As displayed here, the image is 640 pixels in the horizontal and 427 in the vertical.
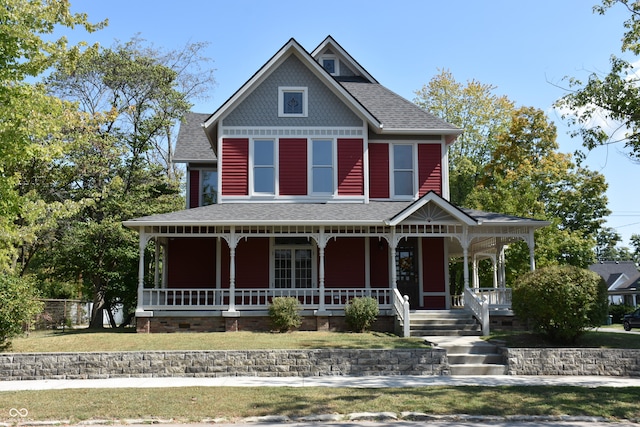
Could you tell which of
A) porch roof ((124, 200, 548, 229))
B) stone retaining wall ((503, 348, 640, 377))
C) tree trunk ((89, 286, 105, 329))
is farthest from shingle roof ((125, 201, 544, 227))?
tree trunk ((89, 286, 105, 329))

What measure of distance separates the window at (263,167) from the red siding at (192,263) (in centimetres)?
275

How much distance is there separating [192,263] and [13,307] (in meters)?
7.57

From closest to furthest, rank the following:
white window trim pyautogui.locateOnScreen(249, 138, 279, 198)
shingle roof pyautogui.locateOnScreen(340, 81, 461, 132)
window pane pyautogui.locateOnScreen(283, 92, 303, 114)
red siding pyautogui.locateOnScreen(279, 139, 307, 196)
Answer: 1. white window trim pyautogui.locateOnScreen(249, 138, 279, 198)
2. red siding pyautogui.locateOnScreen(279, 139, 307, 196)
3. window pane pyautogui.locateOnScreen(283, 92, 303, 114)
4. shingle roof pyautogui.locateOnScreen(340, 81, 461, 132)

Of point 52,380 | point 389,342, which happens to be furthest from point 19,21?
point 389,342

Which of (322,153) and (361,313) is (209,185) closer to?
(322,153)

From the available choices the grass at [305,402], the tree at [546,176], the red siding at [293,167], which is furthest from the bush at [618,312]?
the grass at [305,402]

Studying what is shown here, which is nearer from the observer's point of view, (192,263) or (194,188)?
(192,263)

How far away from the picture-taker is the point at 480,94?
4475cm

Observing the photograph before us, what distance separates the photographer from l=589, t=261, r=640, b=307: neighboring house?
5584 centimetres

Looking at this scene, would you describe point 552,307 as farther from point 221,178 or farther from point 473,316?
point 221,178

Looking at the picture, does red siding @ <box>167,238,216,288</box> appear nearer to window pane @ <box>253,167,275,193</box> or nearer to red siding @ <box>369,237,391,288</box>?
window pane @ <box>253,167,275,193</box>

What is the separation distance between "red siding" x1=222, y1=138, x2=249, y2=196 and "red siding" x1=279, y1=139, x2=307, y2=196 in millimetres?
1267

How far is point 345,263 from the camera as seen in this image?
21.4 metres

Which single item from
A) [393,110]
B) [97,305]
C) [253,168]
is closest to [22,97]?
[253,168]
